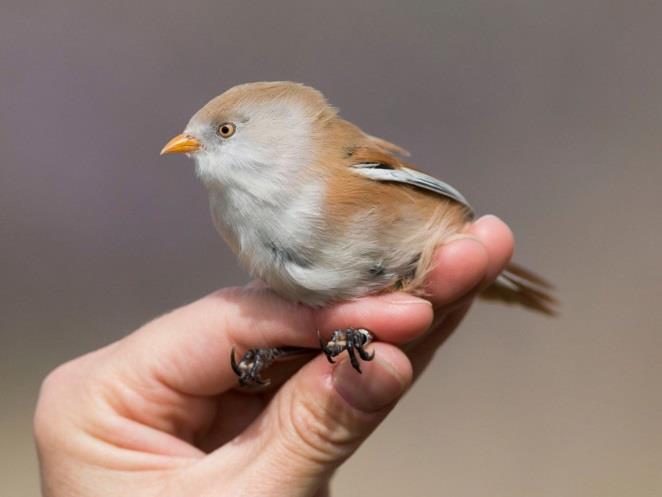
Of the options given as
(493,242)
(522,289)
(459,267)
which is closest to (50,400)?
(459,267)

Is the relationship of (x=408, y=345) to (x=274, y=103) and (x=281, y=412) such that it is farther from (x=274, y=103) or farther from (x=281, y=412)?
(x=274, y=103)

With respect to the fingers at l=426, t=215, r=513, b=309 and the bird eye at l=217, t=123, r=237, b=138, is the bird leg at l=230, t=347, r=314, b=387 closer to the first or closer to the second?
the fingers at l=426, t=215, r=513, b=309

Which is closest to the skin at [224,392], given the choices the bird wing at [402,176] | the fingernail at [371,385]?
the fingernail at [371,385]

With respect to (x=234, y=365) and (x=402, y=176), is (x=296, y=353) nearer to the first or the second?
(x=234, y=365)

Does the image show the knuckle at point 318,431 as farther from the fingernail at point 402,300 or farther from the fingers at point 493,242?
the fingers at point 493,242

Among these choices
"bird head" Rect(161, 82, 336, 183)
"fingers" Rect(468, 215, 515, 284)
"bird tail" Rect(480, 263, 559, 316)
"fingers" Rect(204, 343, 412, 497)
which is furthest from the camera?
"bird tail" Rect(480, 263, 559, 316)

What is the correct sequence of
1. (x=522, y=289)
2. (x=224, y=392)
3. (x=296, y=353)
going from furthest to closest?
(x=522, y=289)
(x=224, y=392)
(x=296, y=353)

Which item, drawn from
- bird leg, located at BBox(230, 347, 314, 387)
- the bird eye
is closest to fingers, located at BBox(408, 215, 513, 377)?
bird leg, located at BBox(230, 347, 314, 387)
